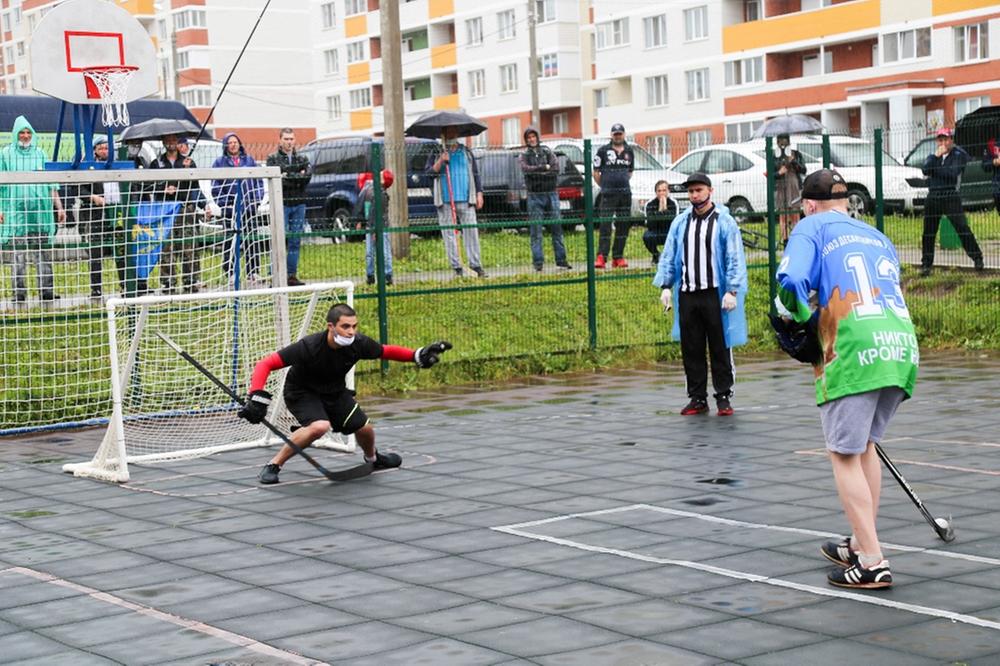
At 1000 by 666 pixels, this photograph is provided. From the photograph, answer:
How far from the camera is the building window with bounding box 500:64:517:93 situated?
263 ft

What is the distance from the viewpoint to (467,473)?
10906mm

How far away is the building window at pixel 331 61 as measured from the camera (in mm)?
93375

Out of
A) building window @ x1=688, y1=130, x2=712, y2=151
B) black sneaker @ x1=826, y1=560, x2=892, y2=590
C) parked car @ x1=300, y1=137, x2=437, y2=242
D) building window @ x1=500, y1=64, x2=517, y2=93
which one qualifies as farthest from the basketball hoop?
building window @ x1=500, y1=64, x2=517, y2=93

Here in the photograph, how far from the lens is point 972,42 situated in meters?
56.8

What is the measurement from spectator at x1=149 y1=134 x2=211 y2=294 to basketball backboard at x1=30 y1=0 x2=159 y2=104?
1167mm

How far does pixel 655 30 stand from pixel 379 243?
191 feet

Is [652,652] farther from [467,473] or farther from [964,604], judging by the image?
[467,473]

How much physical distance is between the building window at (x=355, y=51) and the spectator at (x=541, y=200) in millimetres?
73705

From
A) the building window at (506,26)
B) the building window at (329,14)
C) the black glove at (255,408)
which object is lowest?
the black glove at (255,408)

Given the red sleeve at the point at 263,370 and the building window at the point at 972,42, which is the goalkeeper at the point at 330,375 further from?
the building window at the point at 972,42

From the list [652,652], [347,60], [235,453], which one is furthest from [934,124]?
[347,60]

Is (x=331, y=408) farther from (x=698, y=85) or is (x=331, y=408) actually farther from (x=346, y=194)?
(x=698, y=85)

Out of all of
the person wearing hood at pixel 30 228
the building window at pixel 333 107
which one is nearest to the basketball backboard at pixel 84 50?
the person wearing hood at pixel 30 228

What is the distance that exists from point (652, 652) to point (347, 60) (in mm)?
87865
